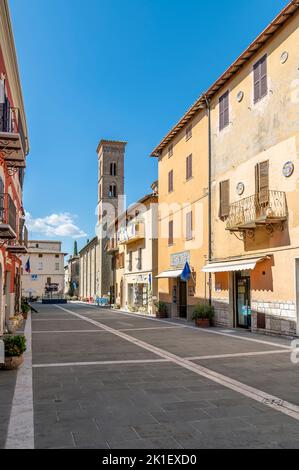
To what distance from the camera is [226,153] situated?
19.3 meters

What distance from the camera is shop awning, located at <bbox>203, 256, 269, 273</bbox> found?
15.8 meters

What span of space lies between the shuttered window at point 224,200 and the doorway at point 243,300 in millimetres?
2768

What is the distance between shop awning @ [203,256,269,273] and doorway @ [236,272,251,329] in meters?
0.82

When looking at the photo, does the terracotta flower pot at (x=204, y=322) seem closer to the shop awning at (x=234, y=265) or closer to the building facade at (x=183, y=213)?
the building facade at (x=183, y=213)

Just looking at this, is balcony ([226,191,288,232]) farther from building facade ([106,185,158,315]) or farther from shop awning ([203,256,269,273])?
building facade ([106,185,158,315])

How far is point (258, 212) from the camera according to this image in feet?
53.0

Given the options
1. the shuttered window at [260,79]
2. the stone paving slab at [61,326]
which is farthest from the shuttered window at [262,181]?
the stone paving slab at [61,326]

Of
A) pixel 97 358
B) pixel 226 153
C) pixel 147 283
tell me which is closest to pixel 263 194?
pixel 226 153

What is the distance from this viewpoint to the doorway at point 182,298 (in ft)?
82.1

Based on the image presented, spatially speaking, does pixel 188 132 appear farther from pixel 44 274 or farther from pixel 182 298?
pixel 44 274

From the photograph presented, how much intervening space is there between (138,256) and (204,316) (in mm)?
16640

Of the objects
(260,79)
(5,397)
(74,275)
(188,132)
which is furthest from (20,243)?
(74,275)
